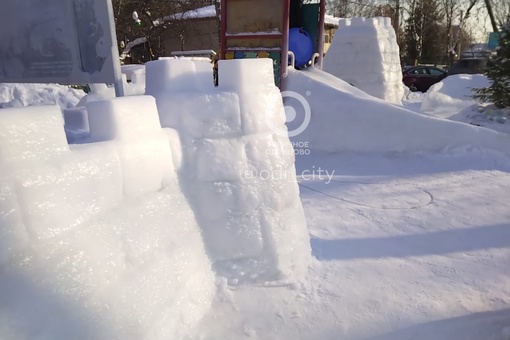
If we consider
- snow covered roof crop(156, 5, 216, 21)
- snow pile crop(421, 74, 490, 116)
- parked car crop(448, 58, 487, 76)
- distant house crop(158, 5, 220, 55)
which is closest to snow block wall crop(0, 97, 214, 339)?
snow pile crop(421, 74, 490, 116)

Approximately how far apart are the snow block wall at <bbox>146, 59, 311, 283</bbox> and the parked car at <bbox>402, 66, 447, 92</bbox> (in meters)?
15.9

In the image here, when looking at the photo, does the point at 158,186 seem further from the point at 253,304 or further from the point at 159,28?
the point at 159,28

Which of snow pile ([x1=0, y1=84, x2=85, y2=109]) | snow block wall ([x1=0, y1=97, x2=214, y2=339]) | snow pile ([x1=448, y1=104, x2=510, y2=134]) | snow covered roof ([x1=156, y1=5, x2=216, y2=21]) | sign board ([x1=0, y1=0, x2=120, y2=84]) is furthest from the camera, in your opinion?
snow covered roof ([x1=156, y1=5, x2=216, y2=21])

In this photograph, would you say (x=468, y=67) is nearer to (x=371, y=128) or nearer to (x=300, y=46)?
(x=300, y=46)

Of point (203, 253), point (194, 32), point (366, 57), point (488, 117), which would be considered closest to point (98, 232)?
point (203, 253)

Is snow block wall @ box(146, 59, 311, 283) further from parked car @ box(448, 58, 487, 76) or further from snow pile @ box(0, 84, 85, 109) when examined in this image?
parked car @ box(448, 58, 487, 76)

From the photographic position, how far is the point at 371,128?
5.75 metres

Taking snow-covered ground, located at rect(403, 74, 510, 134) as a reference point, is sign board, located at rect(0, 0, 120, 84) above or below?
above

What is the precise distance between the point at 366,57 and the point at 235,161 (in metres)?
8.88

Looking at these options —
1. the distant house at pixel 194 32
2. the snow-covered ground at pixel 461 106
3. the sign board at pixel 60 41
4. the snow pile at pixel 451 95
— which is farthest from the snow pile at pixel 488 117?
the distant house at pixel 194 32

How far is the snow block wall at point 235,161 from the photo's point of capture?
2182 millimetres

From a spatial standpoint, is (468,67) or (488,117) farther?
(468,67)

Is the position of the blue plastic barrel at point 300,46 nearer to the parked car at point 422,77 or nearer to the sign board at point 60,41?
the sign board at point 60,41

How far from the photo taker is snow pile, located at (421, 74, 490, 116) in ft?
31.3
